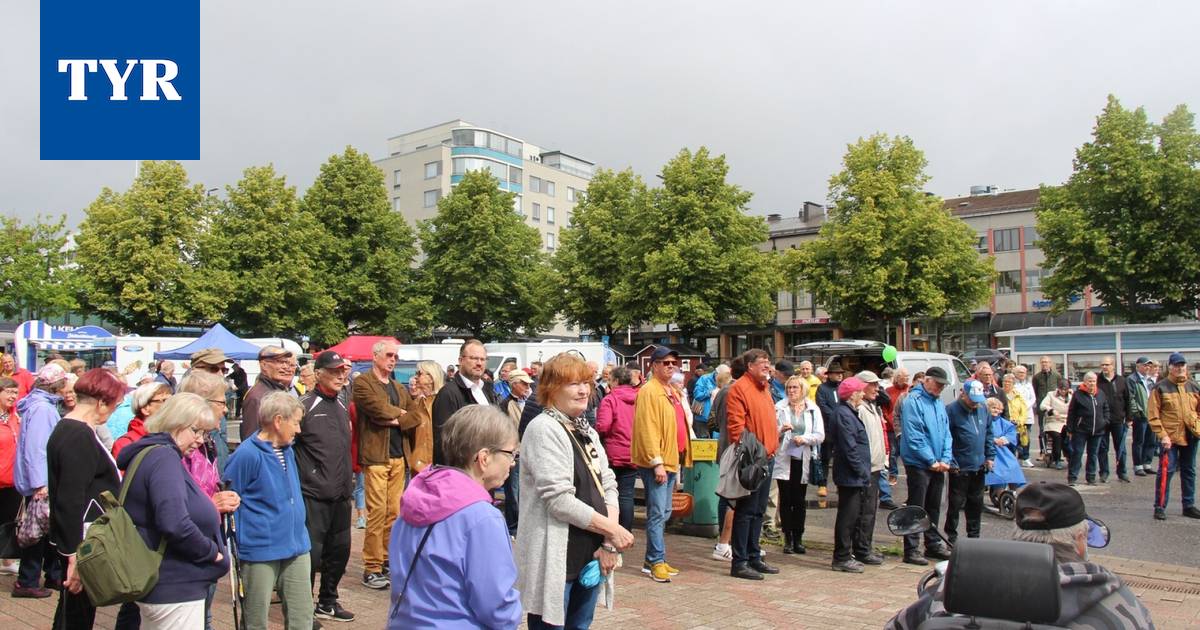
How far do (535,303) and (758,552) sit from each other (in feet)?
131

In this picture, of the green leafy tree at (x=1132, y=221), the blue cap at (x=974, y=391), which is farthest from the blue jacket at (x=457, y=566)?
the green leafy tree at (x=1132, y=221)

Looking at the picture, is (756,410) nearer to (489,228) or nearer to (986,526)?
(986,526)

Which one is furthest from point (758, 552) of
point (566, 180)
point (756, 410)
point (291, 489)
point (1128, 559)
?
point (566, 180)

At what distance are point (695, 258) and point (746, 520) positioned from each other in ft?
114

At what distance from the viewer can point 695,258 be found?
41812 mm

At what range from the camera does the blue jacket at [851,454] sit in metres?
7.81

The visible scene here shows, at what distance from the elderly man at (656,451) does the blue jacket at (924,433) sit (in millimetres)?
2315

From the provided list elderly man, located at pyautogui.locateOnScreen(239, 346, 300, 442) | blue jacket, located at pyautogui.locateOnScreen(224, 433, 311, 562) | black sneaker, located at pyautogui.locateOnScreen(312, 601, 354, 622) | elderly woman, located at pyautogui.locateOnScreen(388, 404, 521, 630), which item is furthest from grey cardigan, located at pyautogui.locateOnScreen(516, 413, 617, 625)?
elderly man, located at pyautogui.locateOnScreen(239, 346, 300, 442)

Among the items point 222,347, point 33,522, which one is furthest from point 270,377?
point 222,347

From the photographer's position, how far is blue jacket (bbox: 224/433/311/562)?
4.62 m

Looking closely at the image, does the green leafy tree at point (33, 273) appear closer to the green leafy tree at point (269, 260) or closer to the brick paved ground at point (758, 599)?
the green leafy tree at point (269, 260)

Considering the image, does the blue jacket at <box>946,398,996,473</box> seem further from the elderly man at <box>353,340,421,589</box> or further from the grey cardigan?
the grey cardigan

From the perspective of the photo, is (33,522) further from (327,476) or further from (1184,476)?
(1184,476)

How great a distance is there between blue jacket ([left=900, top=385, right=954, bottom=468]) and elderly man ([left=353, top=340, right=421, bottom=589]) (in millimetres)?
4456
